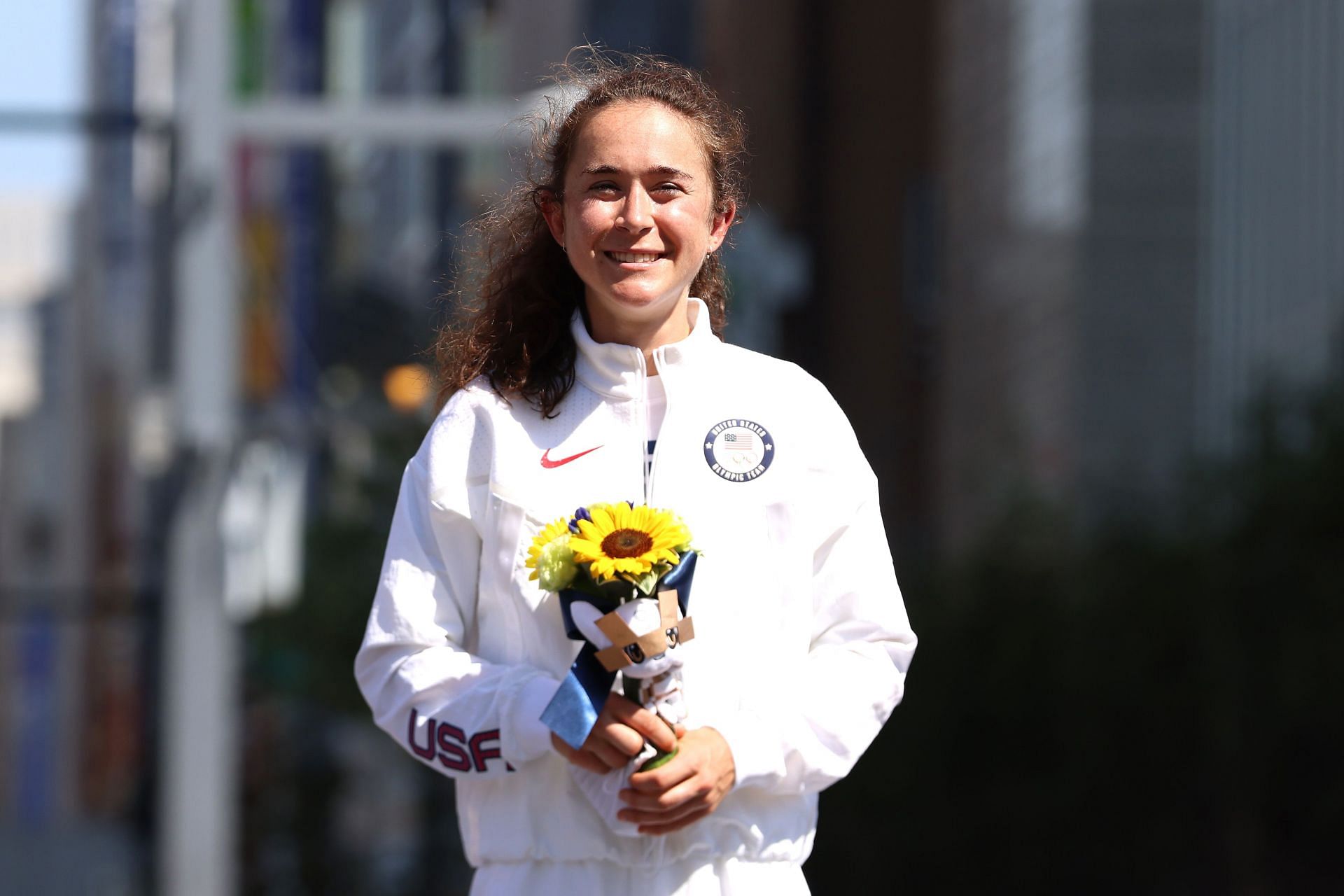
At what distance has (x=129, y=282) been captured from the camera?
450 inches

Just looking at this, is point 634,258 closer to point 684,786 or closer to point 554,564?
point 554,564

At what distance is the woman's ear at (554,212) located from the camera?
9.92ft

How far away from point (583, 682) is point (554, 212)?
0.69 meters

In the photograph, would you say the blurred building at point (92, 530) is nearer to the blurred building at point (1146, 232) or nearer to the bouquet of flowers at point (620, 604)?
the bouquet of flowers at point (620, 604)

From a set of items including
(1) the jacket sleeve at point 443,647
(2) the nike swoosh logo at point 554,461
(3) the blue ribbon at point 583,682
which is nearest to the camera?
(3) the blue ribbon at point 583,682

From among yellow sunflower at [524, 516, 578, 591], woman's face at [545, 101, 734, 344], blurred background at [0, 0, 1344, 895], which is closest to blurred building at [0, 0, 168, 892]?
blurred background at [0, 0, 1344, 895]

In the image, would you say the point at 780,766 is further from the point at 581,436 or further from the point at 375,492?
the point at 375,492

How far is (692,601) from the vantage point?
289 cm

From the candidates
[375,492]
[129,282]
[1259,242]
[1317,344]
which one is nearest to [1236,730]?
[375,492]

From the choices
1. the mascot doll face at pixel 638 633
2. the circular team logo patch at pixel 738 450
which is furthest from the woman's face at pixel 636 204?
the mascot doll face at pixel 638 633

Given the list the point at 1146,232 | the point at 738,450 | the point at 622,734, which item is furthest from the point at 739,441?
the point at 1146,232

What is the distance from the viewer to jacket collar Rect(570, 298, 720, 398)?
9.78 ft

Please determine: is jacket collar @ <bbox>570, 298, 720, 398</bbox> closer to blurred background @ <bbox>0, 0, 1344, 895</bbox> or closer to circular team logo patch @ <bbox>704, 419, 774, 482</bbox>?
circular team logo patch @ <bbox>704, 419, 774, 482</bbox>

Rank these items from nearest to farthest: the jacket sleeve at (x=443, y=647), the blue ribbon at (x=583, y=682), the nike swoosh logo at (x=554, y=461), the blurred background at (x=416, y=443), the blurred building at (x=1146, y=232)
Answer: the blue ribbon at (x=583, y=682), the jacket sleeve at (x=443, y=647), the nike swoosh logo at (x=554, y=461), the blurred background at (x=416, y=443), the blurred building at (x=1146, y=232)
